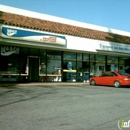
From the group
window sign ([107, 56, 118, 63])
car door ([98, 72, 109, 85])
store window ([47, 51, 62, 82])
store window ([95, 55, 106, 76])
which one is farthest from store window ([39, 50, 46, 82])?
window sign ([107, 56, 118, 63])

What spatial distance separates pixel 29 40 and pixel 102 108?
12335 mm

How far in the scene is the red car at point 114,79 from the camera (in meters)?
19.7

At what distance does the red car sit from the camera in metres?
19.7

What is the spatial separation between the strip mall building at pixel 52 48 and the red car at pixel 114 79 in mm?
3756

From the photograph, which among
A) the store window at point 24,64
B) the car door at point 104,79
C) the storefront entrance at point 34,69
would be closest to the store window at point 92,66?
the car door at point 104,79

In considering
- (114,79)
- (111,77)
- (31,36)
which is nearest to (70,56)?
(111,77)

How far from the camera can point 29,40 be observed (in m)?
19.5

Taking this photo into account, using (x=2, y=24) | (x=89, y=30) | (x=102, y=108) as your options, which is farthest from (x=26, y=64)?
(x=102, y=108)

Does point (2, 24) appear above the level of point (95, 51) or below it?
above

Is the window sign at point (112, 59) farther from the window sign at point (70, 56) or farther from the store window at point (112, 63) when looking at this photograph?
the window sign at point (70, 56)

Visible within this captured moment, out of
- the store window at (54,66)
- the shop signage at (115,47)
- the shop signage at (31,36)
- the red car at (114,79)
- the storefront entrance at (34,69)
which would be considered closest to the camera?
the shop signage at (31,36)

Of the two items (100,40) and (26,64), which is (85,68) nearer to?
(100,40)

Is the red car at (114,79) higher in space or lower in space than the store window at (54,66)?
lower

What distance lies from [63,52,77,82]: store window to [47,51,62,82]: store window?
65 cm
